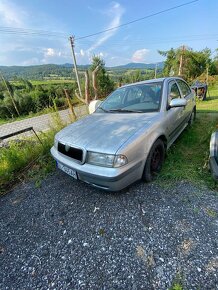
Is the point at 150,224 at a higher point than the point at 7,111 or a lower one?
higher

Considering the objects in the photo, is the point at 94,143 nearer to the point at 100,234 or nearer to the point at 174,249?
the point at 100,234

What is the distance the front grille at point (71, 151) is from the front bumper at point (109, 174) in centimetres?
10


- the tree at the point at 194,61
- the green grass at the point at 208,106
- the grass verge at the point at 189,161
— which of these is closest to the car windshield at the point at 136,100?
the grass verge at the point at 189,161

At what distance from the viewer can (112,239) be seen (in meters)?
2.01

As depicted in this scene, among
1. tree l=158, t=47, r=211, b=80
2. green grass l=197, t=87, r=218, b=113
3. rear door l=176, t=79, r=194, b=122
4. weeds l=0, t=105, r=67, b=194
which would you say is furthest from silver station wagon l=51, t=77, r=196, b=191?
tree l=158, t=47, r=211, b=80

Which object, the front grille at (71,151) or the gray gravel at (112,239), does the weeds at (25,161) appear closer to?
the gray gravel at (112,239)

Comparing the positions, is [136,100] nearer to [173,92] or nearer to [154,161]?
[173,92]

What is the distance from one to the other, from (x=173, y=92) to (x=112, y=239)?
2907 millimetres

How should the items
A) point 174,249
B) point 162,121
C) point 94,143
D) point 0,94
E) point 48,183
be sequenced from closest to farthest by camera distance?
point 174,249
point 94,143
point 162,121
point 48,183
point 0,94

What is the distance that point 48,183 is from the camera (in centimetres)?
323

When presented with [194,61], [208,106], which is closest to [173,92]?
[208,106]

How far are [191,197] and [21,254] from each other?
2263 mm

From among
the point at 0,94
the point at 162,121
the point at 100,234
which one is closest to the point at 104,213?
the point at 100,234

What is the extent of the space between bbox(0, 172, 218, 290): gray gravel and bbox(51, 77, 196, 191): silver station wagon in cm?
42
